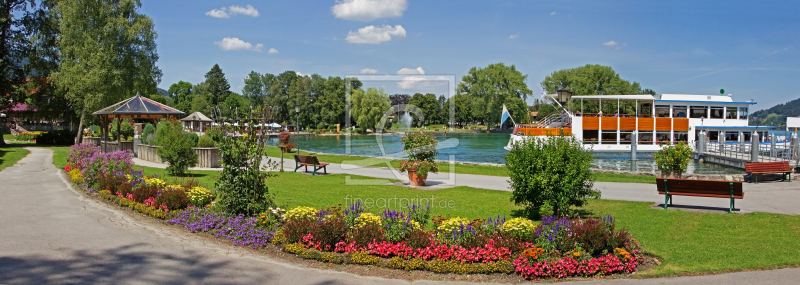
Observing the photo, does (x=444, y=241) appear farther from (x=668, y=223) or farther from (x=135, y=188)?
(x=135, y=188)

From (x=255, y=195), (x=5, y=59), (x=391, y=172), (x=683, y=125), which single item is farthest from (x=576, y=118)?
(x=5, y=59)

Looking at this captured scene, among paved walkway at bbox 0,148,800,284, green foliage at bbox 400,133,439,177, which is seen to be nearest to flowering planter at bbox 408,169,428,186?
green foliage at bbox 400,133,439,177

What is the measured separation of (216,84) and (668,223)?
390 ft

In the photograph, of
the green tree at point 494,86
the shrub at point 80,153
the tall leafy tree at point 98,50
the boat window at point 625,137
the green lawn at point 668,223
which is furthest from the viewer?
→ the green tree at point 494,86

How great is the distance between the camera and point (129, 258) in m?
6.81

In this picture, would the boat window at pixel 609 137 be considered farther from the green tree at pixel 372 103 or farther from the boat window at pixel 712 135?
the green tree at pixel 372 103

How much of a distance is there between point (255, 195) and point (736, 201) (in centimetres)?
1225

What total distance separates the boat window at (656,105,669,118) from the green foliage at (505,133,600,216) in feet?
126

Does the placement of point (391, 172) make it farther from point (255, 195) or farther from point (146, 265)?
point (146, 265)

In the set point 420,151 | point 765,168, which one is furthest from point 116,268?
point 765,168

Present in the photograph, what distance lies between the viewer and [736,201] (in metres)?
12.2

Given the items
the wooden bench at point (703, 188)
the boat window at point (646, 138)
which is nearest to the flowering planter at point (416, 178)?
the wooden bench at point (703, 188)

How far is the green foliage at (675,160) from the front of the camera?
58.7ft

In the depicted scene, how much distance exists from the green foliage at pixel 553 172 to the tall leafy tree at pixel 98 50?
36.5 meters
